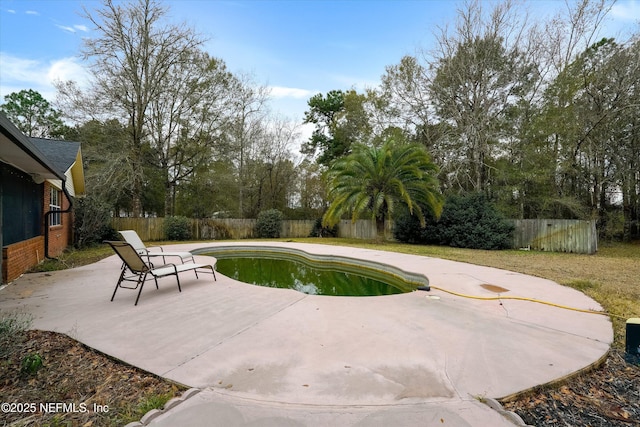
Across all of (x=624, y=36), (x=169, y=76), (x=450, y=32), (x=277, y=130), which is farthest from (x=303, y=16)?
(x=624, y=36)

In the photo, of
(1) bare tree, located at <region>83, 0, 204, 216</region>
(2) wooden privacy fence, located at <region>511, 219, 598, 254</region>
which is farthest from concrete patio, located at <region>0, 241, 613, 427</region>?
(1) bare tree, located at <region>83, 0, 204, 216</region>

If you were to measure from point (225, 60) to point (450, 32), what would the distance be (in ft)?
40.6

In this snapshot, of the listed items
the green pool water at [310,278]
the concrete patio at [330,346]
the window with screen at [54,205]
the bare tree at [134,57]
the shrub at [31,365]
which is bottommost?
the green pool water at [310,278]

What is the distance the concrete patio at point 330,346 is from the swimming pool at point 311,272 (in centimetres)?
170

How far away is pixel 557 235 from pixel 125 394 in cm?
1391

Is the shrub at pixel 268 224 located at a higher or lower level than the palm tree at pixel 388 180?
lower

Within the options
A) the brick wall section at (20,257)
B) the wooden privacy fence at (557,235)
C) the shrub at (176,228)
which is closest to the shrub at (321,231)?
Result: the shrub at (176,228)

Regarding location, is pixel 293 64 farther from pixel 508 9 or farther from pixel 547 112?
pixel 547 112

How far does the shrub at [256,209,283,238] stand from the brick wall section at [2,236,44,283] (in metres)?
11.1

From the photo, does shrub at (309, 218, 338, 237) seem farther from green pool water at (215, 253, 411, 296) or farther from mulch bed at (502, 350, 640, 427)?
mulch bed at (502, 350, 640, 427)

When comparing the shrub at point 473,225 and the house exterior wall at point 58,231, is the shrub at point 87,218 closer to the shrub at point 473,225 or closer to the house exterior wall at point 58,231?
the house exterior wall at point 58,231

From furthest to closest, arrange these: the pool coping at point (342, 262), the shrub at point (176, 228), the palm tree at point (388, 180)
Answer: the shrub at point (176, 228), the palm tree at point (388, 180), the pool coping at point (342, 262)

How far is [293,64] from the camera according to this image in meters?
13.7

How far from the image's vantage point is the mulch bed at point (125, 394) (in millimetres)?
1773
